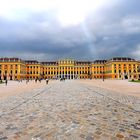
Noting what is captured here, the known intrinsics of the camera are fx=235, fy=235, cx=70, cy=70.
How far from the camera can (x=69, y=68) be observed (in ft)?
513

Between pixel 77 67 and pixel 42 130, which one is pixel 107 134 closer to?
pixel 42 130

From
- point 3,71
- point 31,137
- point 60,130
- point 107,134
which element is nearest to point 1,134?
point 31,137

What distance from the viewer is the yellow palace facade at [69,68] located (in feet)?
441

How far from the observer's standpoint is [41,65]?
158 m

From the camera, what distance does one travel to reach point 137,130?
5891 mm

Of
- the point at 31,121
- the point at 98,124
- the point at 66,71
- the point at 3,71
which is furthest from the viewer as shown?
the point at 66,71

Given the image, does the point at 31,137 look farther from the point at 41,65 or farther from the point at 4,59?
the point at 41,65

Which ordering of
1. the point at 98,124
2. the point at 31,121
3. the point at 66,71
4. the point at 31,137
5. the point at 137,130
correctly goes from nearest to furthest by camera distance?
the point at 31,137 < the point at 137,130 < the point at 98,124 < the point at 31,121 < the point at 66,71

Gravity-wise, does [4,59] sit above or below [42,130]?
above

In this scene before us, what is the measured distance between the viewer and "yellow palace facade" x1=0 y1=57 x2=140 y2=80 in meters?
134

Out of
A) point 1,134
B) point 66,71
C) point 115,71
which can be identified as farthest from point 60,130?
point 66,71

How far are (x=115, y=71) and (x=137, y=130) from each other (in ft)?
435

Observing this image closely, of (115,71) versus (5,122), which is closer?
(5,122)

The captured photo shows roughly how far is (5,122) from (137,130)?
379 centimetres
